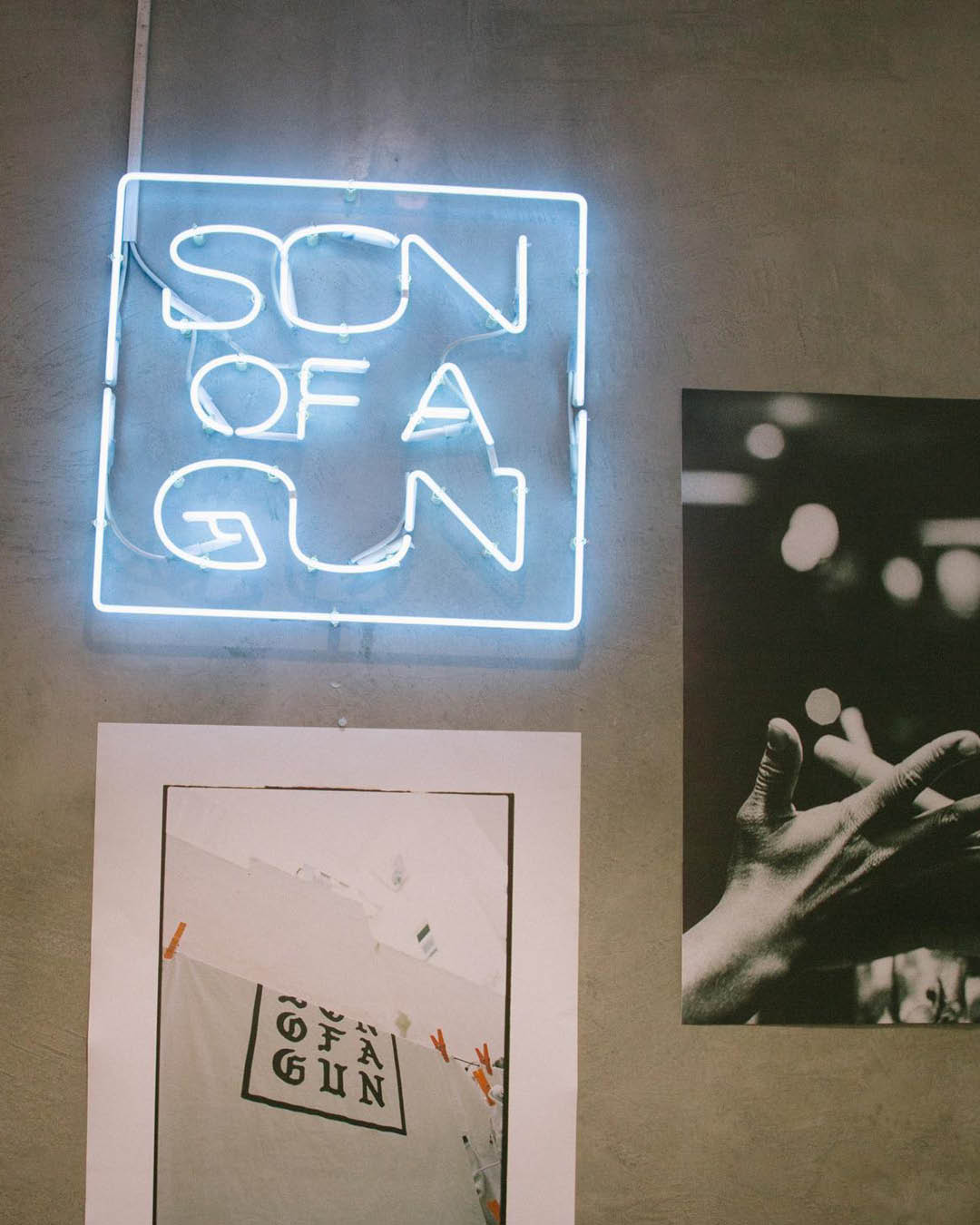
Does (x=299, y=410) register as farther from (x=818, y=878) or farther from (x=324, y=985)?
(x=818, y=878)

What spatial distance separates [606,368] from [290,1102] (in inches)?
64.7

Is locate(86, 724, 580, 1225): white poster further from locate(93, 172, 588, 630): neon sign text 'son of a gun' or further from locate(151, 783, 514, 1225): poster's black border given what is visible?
locate(93, 172, 588, 630): neon sign text 'son of a gun'

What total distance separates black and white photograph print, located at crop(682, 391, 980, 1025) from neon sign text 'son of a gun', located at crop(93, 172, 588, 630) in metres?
0.36

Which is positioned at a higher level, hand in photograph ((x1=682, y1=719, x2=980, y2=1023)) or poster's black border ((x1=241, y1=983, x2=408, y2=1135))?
hand in photograph ((x1=682, y1=719, x2=980, y2=1023))

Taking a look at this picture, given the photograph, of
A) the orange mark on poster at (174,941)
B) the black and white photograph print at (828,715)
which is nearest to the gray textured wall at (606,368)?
the black and white photograph print at (828,715)

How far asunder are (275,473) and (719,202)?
44.6 inches

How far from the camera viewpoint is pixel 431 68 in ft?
6.90

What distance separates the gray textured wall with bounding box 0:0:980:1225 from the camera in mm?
1983

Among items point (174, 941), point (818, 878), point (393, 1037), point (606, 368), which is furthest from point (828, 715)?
point (174, 941)

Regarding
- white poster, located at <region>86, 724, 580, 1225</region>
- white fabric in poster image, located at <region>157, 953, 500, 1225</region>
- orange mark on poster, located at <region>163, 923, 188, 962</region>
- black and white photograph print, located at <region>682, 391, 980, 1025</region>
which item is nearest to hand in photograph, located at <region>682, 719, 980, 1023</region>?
black and white photograph print, located at <region>682, 391, 980, 1025</region>

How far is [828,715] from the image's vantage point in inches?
80.6

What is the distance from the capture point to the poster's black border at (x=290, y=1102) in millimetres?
1935

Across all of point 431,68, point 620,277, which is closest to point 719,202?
point 620,277

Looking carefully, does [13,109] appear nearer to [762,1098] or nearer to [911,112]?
[911,112]
